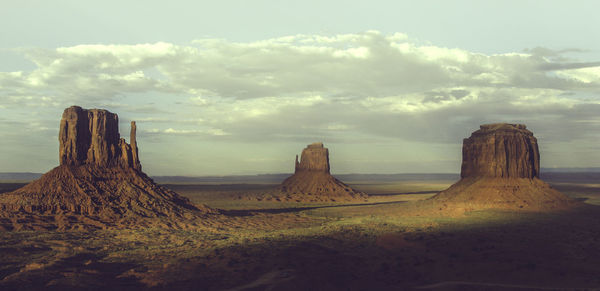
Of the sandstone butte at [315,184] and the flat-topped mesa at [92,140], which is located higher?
the flat-topped mesa at [92,140]

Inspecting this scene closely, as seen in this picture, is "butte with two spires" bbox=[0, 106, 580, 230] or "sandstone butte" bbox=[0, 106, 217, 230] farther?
"butte with two spires" bbox=[0, 106, 580, 230]

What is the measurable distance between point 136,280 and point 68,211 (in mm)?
22171

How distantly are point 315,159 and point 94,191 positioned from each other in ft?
229

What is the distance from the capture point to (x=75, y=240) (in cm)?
3462

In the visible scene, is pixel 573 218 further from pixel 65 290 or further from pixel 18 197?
pixel 18 197

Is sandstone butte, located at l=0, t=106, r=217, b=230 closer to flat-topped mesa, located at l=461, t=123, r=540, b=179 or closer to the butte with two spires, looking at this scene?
the butte with two spires

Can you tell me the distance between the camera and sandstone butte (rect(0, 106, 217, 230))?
40.9 metres

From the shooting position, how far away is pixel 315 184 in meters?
104

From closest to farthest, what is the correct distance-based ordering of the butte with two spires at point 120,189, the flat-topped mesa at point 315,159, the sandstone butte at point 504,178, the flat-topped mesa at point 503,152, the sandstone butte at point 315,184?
1. the butte with two spires at point 120,189
2. the sandstone butte at point 504,178
3. the flat-topped mesa at point 503,152
4. the sandstone butte at point 315,184
5. the flat-topped mesa at point 315,159

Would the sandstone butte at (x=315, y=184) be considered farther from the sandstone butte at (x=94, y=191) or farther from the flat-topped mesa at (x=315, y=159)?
the sandstone butte at (x=94, y=191)

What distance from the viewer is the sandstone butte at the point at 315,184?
98044mm

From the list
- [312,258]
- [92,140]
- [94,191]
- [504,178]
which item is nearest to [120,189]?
[94,191]

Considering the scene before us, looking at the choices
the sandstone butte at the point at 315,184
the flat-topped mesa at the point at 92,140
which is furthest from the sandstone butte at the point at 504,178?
the flat-topped mesa at the point at 92,140

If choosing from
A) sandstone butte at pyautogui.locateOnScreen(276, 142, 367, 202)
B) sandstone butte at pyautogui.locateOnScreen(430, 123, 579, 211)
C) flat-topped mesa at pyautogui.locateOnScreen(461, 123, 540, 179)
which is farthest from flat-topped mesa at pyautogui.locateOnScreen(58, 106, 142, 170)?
sandstone butte at pyautogui.locateOnScreen(276, 142, 367, 202)
